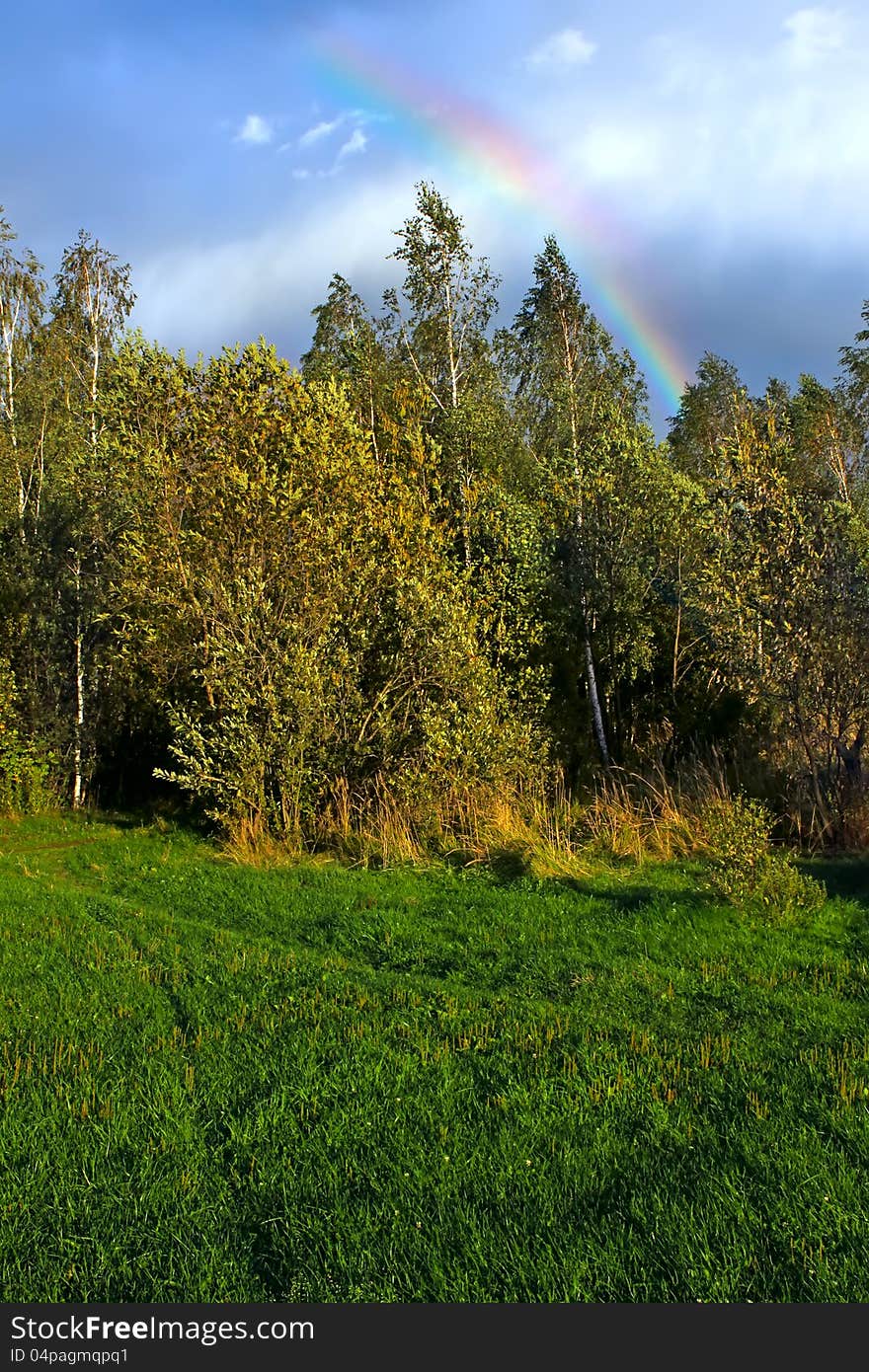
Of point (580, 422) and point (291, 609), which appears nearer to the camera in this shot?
point (291, 609)

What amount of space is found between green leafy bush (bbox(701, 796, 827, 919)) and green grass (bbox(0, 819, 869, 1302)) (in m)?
0.28

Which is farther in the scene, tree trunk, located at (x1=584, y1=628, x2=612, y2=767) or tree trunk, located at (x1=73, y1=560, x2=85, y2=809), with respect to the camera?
tree trunk, located at (x1=73, y1=560, x2=85, y2=809)

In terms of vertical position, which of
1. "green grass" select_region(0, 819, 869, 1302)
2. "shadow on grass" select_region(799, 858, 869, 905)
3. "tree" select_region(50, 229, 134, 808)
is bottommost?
"green grass" select_region(0, 819, 869, 1302)

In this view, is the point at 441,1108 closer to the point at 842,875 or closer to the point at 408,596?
the point at 842,875

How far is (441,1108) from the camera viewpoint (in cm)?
488

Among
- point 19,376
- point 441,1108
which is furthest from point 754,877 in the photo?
point 19,376

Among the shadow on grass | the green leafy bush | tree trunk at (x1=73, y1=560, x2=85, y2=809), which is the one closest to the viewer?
the green leafy bush

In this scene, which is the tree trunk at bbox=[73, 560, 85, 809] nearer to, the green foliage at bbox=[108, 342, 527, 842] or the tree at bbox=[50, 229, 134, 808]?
the tree at bbox=[50, 229, 134, 808]

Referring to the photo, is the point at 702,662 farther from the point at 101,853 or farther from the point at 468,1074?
the point at 468,1074

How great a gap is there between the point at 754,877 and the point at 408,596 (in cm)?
795

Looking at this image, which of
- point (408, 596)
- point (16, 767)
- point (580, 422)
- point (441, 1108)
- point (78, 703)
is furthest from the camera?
point (580, 422)

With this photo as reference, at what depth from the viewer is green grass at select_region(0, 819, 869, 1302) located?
3557 mm

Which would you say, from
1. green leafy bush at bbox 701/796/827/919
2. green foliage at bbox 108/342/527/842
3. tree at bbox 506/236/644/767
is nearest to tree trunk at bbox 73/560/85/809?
green foliage at bbox 108/342/527/842

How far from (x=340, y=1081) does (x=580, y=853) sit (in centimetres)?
704
